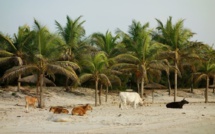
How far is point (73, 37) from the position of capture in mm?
37000

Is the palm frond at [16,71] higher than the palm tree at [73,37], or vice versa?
the palm tree at [73,37]

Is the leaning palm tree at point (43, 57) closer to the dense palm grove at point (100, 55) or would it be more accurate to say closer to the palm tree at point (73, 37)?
the dense palm grove at point (100, 55)

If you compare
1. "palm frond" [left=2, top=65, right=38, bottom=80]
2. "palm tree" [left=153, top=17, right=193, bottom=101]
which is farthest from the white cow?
"palm tree" [left=153, top=17, right=193, bottom=101]

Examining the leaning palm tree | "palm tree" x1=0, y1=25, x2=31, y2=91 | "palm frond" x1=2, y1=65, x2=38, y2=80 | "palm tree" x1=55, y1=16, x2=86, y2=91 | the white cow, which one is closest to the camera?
"palm frond" x1=2, y1=65, x2=38, y2=80

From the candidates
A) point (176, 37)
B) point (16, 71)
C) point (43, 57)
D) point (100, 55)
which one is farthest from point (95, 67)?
point (176, 37)

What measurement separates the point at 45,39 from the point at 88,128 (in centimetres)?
1137

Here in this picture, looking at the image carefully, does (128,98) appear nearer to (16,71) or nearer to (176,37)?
(16,71)

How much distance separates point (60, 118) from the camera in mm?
15352

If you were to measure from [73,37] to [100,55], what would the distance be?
34.9 feet

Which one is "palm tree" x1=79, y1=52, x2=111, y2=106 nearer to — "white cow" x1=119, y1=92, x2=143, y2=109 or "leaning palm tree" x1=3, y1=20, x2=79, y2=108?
"leaning palm tree" x1=3, y1=20, x2=79, y2=108

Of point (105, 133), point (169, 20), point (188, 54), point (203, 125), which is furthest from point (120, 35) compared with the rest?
point (105, 133)

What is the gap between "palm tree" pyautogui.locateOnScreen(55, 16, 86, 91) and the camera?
119ft

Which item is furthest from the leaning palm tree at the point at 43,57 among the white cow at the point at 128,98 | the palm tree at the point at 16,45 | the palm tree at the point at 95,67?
the palm tree at the point at 16,45

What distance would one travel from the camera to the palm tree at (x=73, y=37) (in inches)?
1432
